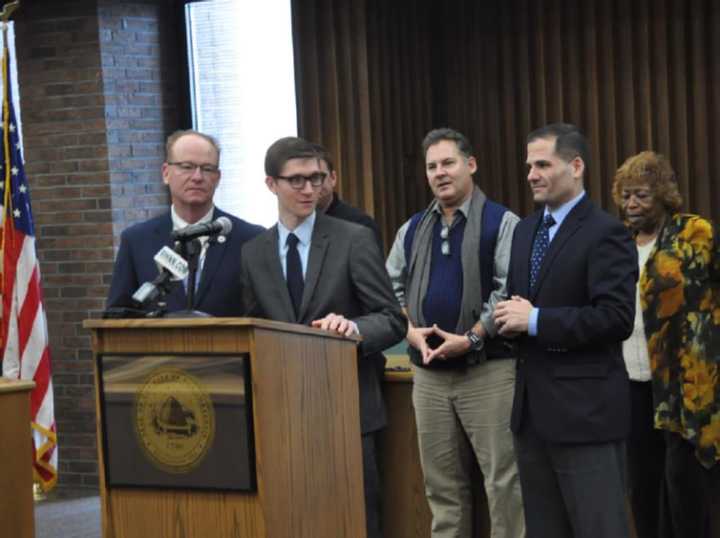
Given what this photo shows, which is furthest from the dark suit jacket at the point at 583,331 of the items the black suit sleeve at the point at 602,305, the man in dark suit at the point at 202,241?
the man in dark suit at the point at 202,241

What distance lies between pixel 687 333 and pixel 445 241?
93 centimetres

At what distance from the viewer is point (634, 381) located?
15.3 feet

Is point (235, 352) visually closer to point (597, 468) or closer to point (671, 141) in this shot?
point (597, 468)

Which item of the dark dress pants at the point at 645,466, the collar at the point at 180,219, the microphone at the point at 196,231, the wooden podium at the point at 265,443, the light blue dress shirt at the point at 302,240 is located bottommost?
the dark dress pants at the point at 645,466

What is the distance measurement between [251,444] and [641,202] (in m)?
2.45

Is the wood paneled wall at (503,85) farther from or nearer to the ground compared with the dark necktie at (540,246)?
farther from the ground

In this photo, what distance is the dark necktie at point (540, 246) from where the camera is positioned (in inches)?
156

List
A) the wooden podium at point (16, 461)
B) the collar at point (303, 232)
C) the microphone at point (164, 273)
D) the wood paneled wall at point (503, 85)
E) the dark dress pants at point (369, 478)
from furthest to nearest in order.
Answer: the wood paneled wall at point (503, 85)
the wooden podium at point (16, 461)
the dark dress pants at point (369, 478)
the collar at point (303, 232)
the microphone at point (164, 273)

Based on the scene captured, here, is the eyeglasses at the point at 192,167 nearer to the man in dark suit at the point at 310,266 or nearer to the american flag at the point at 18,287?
the man in dark suit at the point at 310,266

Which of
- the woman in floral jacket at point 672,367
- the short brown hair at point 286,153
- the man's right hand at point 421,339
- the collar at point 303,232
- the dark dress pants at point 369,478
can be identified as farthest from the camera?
the woman in floral jacket at point 672,367

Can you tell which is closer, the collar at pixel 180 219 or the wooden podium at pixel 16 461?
the collar at pixel 180 219

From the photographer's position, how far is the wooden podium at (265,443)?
273 centimetres

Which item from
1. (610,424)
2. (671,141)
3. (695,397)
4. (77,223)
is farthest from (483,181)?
(610,424)

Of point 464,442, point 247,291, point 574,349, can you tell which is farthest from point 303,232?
point 464,442
